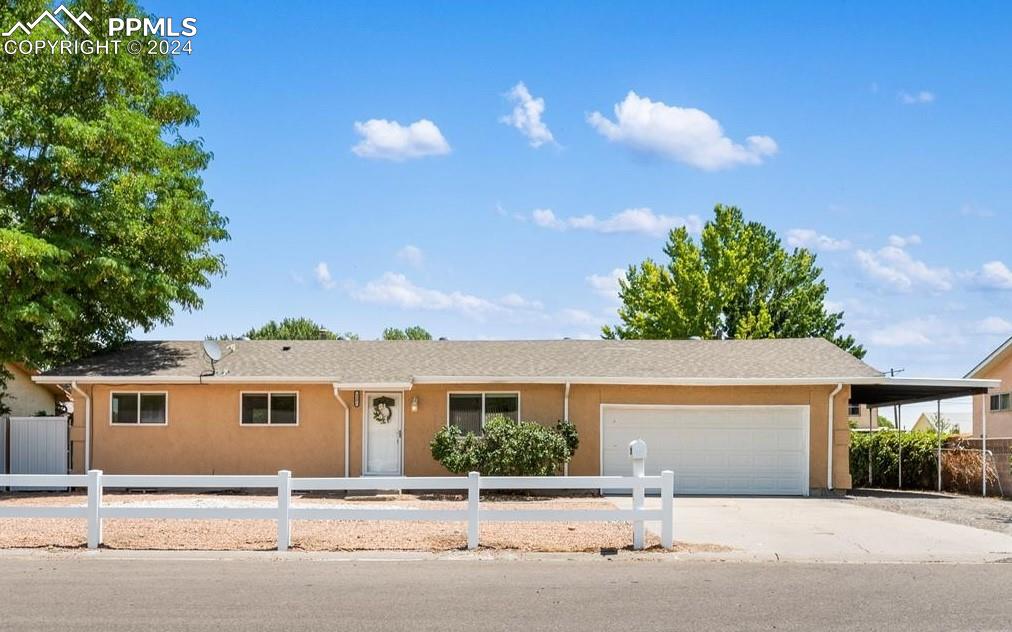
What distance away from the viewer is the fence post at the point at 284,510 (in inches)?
505

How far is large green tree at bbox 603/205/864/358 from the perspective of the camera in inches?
1826

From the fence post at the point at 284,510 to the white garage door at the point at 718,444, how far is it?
1102 centimetres

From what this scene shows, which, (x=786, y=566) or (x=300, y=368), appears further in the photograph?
(x=300, y=368)

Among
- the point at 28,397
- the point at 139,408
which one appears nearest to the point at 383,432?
the point at 139,408

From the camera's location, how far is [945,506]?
2038 centimetres

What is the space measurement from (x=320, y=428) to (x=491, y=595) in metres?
13.6

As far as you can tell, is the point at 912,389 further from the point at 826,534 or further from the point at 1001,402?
the point at 1001,402

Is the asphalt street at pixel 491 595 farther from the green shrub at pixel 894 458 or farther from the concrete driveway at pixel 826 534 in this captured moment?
the green shrub at pixel 894 458

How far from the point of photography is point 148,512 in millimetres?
13188

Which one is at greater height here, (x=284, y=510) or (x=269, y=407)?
(x=269, y=407)

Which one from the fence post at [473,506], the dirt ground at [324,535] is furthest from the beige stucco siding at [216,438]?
the fence post at [473,506]

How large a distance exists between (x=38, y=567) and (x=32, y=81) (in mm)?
14651

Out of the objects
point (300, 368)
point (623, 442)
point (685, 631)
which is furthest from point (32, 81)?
point (685, 631)

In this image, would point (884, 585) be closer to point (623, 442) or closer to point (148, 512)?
point (148, 512)
